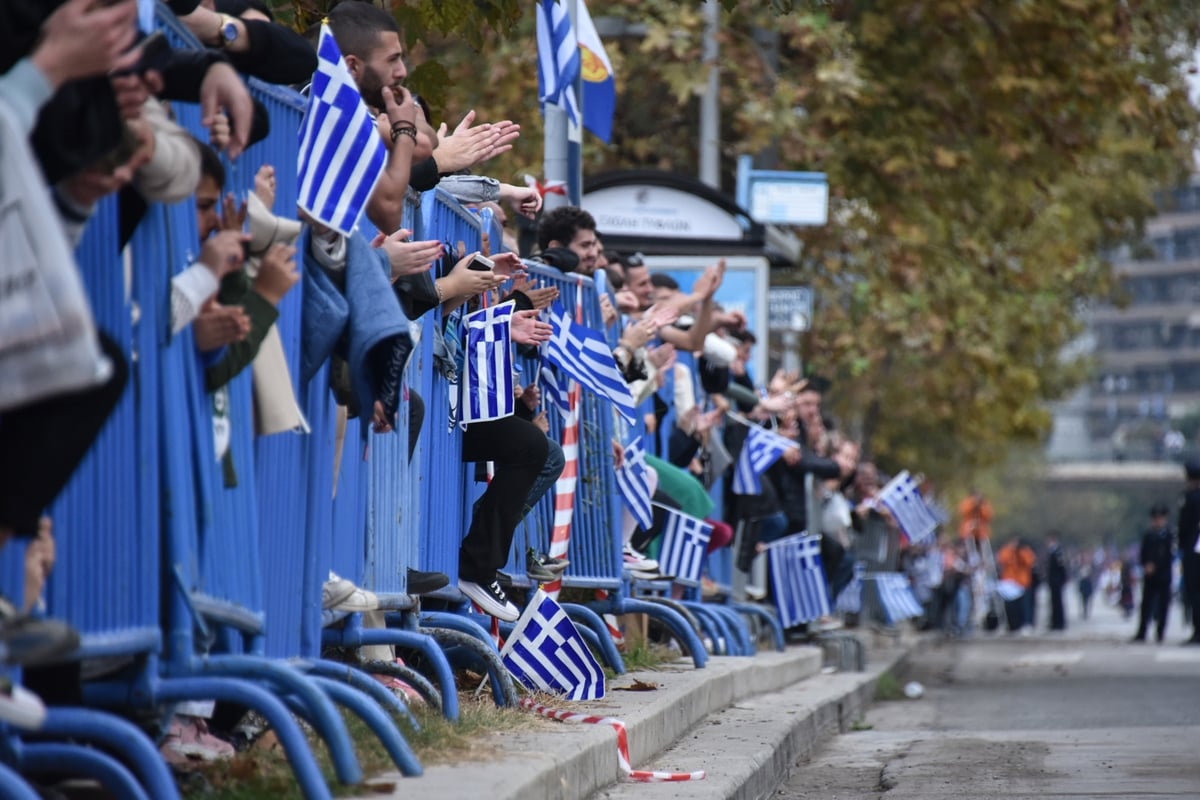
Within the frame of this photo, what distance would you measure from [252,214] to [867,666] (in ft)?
48.4

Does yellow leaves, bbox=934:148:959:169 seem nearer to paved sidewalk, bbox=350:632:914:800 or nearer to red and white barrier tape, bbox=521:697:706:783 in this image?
paved sidewalk, bbox=350:632:914:800

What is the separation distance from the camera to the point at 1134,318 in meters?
193

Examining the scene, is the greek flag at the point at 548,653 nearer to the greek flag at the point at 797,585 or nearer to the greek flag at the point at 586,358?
the greek flag at the point at 586,358

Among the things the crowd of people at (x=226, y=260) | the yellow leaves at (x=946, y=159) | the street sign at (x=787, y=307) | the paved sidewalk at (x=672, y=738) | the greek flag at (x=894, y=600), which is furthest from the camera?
the greek flag at (x=894, y=600)

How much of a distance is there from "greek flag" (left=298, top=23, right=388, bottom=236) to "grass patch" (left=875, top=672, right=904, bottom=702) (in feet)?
39.0

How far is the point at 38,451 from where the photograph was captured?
3990mm

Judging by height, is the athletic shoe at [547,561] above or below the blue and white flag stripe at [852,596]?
above

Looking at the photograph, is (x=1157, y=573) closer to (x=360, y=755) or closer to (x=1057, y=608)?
(x=1057, y=608)

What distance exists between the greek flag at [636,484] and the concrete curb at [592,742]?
2.44 feet

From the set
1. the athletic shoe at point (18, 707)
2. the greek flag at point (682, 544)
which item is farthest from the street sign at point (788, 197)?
the athletic shoe at point (18, 707)

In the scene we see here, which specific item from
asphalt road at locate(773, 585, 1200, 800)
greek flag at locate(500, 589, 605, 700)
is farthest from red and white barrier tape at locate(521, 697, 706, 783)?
asphalt road at locate(773, 585, 1200, 800)

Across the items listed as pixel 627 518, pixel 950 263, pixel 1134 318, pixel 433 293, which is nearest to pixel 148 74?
pixel 433 293

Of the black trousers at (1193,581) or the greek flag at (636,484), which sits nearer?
the greek flag at (636,484)

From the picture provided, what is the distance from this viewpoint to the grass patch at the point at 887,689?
1736 centimetres
